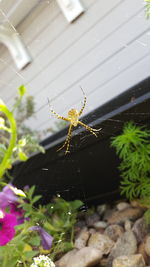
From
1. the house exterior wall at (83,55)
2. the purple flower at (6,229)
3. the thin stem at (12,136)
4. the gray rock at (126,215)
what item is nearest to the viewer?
the thin stem at (12,136)

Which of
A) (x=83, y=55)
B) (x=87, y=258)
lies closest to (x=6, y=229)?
(x=87, y=258)

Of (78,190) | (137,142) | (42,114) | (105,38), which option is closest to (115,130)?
(137,142)

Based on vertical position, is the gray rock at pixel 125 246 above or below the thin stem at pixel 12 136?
below

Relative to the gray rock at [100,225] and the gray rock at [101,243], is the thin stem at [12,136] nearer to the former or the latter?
the gray rock at [101,243]

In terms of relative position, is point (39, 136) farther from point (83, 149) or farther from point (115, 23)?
point (115, 23)

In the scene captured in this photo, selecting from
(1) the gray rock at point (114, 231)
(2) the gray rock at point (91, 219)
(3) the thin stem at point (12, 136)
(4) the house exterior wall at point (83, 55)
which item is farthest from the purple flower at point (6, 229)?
(4) the house exterior wall at point (83, 55)

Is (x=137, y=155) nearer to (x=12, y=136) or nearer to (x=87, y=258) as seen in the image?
(x=87, y=258)

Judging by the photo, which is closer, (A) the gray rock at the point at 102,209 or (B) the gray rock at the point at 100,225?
(B) the gray rock at the point at 100,225

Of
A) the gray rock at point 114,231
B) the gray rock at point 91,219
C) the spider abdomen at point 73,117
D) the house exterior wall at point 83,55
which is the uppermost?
the house exterior wall at point 83,55
